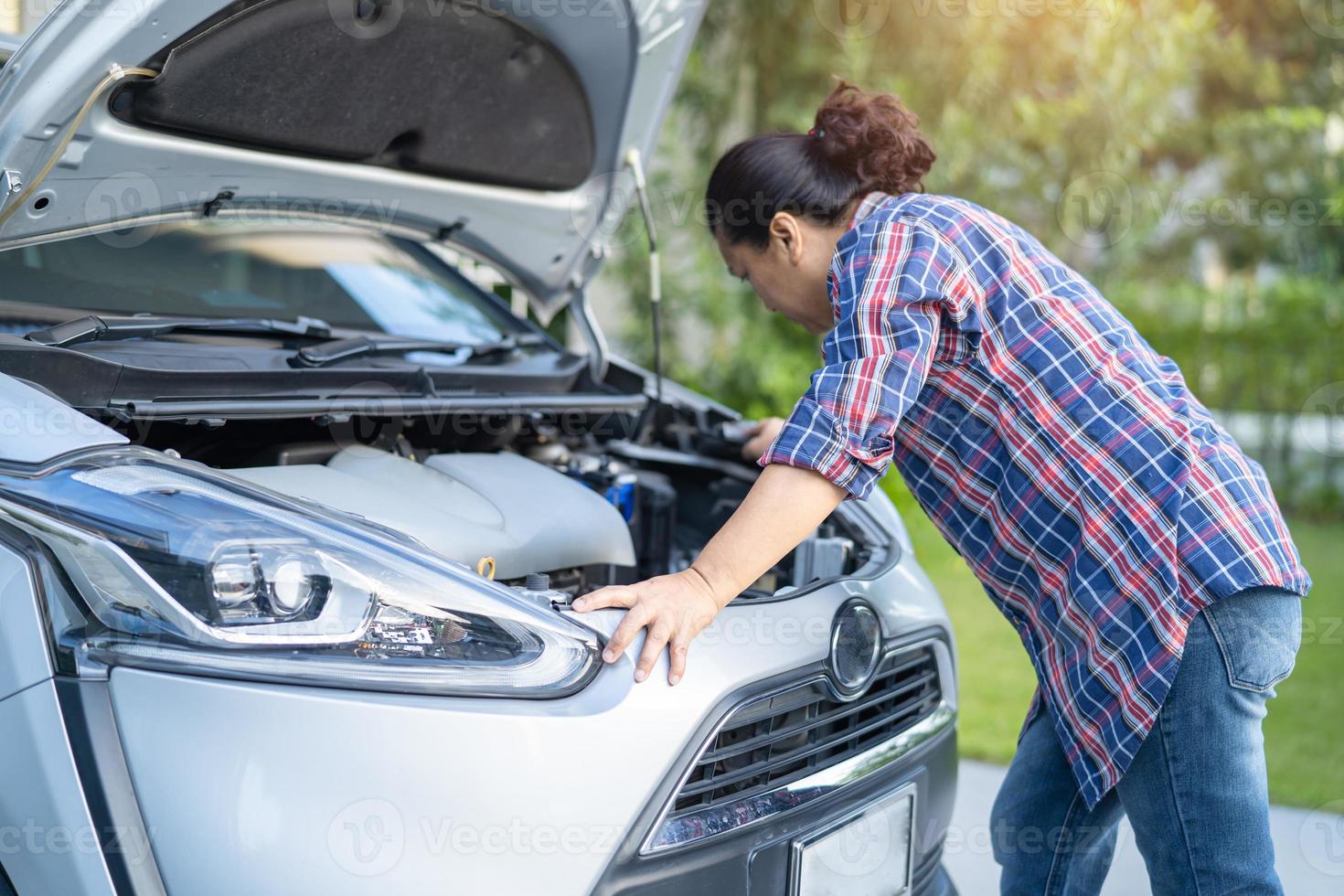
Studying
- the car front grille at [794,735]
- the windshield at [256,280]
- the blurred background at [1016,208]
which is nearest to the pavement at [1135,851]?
the blurred background at [1016,208]

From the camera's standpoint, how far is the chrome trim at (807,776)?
1436 millimetres

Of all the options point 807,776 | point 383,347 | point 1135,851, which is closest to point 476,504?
point 383,347

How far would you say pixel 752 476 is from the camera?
255cm

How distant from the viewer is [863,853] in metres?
1.73

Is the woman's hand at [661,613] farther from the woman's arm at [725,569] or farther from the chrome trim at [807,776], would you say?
the chrome trim at [807,776]

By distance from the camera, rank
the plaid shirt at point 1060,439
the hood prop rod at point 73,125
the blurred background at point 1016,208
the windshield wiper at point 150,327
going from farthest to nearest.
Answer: the blurred background at point 1016,208, the windshield wiper at point 150,327, the hood prop rod at point 73,125, the plaid shirt at point 1060,439

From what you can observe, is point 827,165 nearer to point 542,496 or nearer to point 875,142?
point 875,142

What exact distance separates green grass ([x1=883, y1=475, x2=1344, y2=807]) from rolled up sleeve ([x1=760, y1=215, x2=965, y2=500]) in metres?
2.50

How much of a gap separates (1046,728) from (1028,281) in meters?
0.82

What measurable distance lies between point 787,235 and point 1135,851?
84.8 inches

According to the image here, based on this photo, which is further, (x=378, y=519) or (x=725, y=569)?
(x=378, y=519)

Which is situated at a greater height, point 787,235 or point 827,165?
point 827,165

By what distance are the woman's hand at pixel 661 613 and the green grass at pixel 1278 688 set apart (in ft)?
8.30

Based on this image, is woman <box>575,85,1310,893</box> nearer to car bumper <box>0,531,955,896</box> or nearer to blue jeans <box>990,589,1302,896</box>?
blue jeans <box>990,589,1302,896</box>
